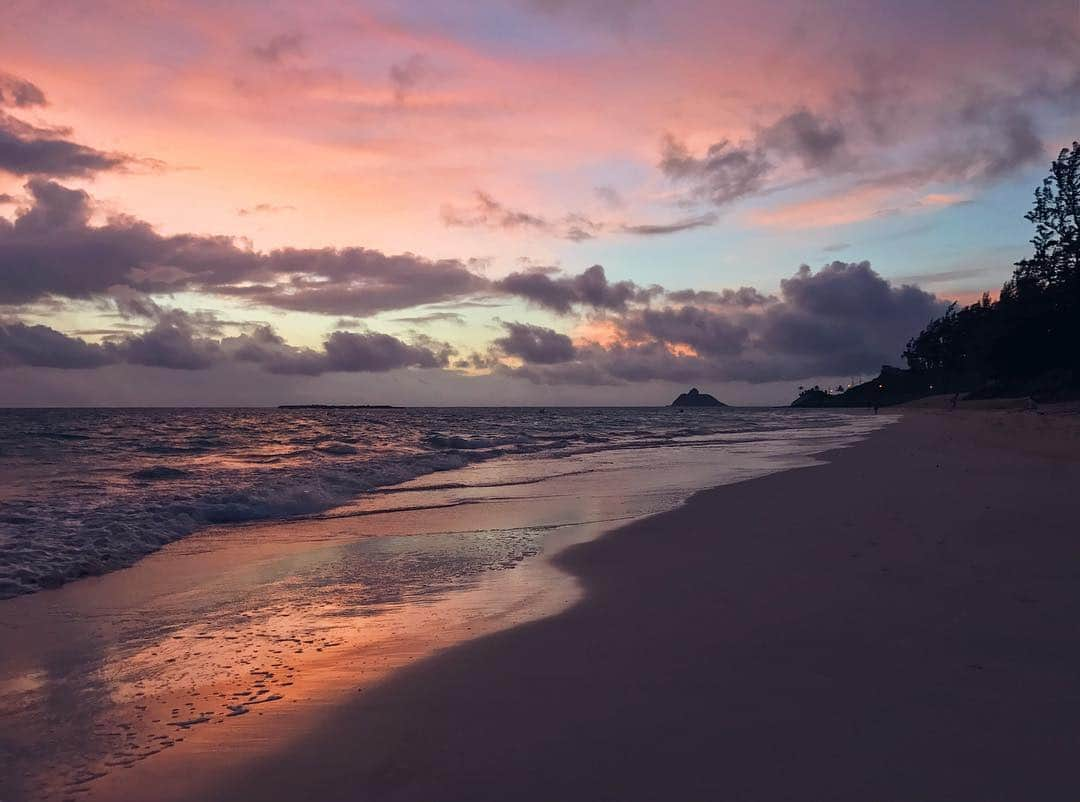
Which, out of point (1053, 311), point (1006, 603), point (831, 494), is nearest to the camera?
point (1006, 603)

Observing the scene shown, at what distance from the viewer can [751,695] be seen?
201 inches

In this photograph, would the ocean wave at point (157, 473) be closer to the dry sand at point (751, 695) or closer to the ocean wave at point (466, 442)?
the ocean wave at point (466, 442)

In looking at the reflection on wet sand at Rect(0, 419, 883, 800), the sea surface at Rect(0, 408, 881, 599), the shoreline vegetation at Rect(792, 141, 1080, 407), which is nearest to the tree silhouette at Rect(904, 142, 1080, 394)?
the shoreline vegetation at Rect(792, 141, 1080, 407)

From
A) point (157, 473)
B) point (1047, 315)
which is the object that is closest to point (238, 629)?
point (157, 473)

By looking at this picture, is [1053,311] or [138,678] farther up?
[1053,311]

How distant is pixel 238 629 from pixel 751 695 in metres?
5.08

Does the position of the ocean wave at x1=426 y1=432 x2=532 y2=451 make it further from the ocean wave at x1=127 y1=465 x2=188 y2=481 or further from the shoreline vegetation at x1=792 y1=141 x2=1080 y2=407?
the shoreline vegetation at x1=792 y1=141 x2=1080 y2=407

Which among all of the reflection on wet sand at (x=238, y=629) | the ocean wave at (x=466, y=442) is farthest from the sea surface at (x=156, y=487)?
the reflection on wet sand at (x=238, y=629)

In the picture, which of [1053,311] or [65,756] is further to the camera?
[1053,311]

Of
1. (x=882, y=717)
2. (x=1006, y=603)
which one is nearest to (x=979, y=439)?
(x=1006, y=603)

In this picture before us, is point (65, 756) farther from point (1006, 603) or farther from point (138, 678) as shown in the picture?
point (1006, 603)

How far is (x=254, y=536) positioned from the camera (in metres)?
13.9

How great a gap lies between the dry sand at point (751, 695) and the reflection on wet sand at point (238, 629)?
→ 44cm

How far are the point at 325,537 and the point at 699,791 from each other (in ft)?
34.9
